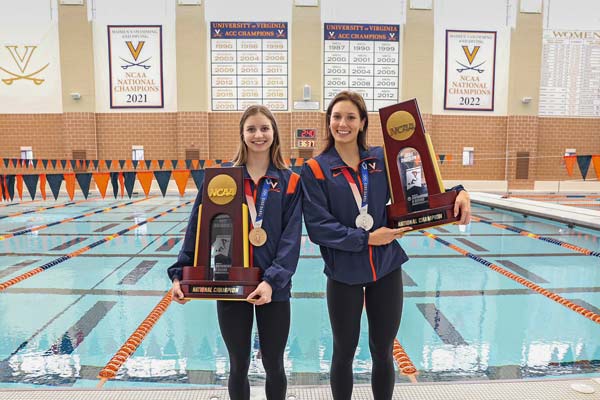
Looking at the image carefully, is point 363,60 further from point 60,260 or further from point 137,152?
point 60,260

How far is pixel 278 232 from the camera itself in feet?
4.79

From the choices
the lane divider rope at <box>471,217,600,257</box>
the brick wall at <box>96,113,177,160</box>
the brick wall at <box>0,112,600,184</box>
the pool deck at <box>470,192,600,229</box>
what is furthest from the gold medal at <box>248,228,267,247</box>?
the brick wall at <box>96,113,177,160</box>

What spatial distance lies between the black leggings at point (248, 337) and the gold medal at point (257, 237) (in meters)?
0.22

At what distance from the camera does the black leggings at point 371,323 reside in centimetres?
147

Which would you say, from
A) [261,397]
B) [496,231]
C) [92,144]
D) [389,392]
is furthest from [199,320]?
[92,144]

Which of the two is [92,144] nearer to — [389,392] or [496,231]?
[496,231]

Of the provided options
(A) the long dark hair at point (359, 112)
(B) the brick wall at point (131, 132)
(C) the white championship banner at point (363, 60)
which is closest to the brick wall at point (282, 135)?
(B) the brick wall at point (131, 132)

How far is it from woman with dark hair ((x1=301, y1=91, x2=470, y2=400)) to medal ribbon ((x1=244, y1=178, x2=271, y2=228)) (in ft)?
0.46

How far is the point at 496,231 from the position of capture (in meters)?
6.54

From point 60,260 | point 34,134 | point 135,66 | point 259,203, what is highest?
point 135,66

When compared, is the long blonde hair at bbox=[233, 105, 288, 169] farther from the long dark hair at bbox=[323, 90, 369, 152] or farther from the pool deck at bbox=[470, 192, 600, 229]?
the pool deck at bbox=[470, 192, 600, 229]

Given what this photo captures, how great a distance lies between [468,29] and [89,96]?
12.3 meters

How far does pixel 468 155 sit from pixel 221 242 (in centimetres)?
1412

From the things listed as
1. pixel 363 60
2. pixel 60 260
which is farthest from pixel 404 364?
pixel 363 60
